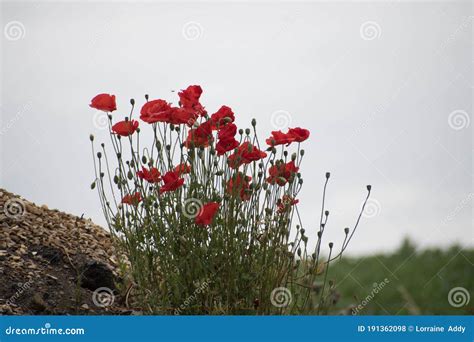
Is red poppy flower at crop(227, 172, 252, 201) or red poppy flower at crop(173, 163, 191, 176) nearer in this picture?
red poppy flower at crop(227, 172, 252, 201)

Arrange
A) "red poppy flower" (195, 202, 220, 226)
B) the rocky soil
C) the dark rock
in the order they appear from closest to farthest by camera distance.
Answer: "red poppy flower" (195, 202, 220, 226)
the rocky soil
the dark rock

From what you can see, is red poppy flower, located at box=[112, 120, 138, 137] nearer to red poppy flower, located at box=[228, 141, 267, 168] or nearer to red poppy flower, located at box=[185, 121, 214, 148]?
red poppy flower, located at box=[185, 121, 214, 148]

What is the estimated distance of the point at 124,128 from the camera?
335cm

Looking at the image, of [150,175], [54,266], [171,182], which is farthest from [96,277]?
[171,182]

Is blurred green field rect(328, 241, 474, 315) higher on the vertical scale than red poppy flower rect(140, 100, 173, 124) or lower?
lower

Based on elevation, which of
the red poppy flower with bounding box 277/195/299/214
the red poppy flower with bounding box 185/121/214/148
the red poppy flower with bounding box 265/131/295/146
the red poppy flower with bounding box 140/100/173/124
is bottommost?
the red poppy flower with bounding box 277/195/299/214

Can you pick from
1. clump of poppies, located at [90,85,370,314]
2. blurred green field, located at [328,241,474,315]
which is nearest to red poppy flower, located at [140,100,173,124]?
clump of poppies, located at [90,85,370,314]

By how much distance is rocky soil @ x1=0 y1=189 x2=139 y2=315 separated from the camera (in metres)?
3.76

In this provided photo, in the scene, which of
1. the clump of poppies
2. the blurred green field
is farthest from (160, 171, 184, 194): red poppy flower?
the blurred green field

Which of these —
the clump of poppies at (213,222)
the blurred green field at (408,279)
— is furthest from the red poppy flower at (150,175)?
the blurred green field at (408,279)

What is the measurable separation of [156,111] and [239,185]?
592mm

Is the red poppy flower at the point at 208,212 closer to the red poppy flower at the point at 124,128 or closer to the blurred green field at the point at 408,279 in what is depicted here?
the red poppy flower at the point at 124,128

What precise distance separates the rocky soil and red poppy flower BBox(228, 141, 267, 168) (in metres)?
1.02

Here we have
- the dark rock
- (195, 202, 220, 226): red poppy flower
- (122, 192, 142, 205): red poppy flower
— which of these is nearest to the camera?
(195, 202, 220, 226): red poppy flower
